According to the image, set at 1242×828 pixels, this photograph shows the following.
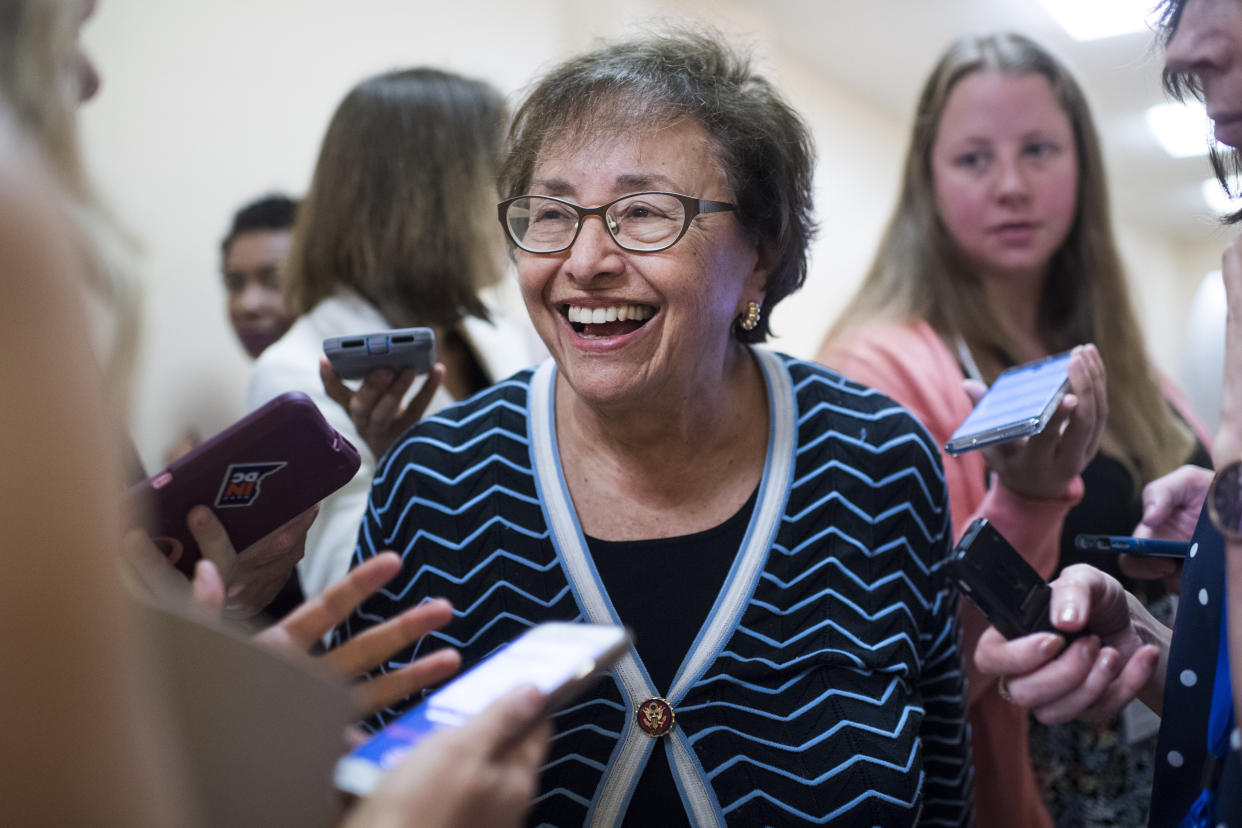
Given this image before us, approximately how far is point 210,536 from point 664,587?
1.68ft

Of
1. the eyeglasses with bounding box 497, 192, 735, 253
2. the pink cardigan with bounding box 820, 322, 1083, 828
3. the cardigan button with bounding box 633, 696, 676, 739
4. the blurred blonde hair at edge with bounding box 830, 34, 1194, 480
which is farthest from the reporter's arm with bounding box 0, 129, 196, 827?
the blurred blonde hair at edge with bounding box 830, 34, 1194, 480

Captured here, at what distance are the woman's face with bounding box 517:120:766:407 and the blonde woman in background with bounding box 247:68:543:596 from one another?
1.71ft

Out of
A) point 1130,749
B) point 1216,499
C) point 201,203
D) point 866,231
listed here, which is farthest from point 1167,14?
point 866,231

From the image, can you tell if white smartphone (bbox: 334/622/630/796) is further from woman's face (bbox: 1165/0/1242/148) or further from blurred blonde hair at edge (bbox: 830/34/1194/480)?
blurred blonde hair at edge (bbox: 830/34/1194/480)

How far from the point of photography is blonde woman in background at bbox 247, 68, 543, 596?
1.83 m

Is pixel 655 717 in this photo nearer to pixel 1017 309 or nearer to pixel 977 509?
pixel 977 509

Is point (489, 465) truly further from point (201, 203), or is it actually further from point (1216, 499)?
point (201, 203)

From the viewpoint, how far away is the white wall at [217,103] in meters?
2.71

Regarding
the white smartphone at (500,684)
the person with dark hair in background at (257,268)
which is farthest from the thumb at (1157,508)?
the person with dark hair in background at (257,268)

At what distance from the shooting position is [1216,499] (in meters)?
0.80

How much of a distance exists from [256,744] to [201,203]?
2546 mm

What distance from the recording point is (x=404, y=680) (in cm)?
84

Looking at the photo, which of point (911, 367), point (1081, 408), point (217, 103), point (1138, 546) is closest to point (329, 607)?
point (1138, 546)

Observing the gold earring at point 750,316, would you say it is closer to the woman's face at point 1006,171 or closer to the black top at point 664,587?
the black top at point 664,587
